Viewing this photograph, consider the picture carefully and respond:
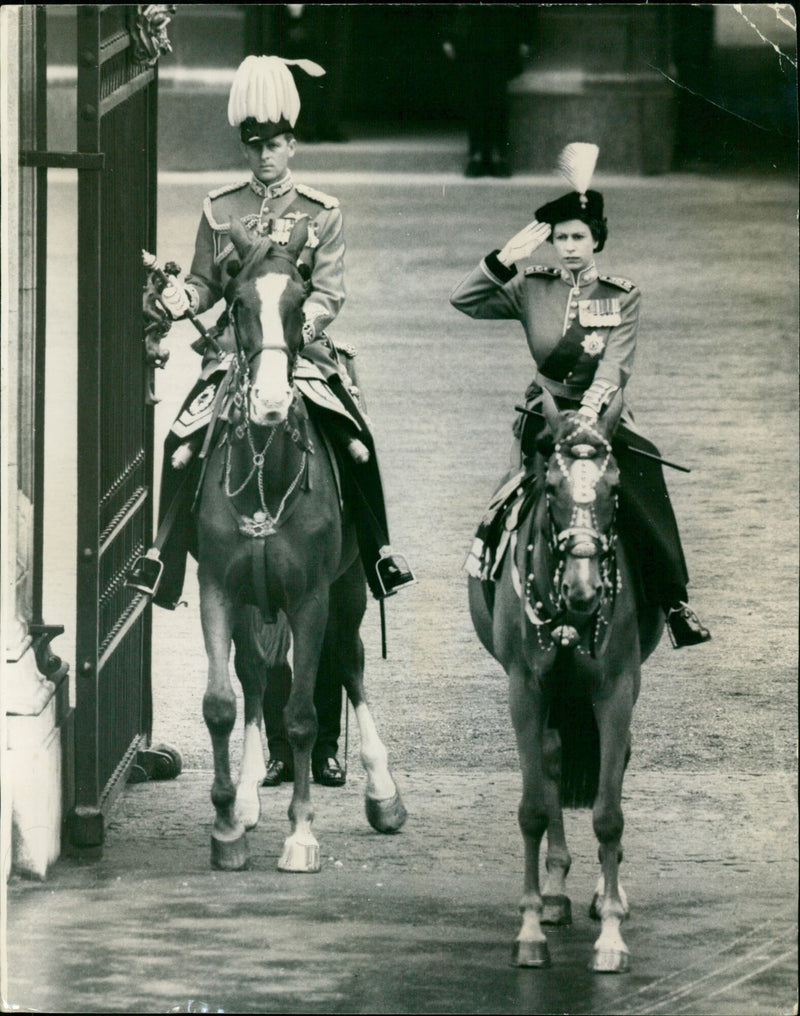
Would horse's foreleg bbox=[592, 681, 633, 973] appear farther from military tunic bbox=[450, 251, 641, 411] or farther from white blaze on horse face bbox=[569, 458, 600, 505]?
military tunic bbox=[450, 251, 641, 411]

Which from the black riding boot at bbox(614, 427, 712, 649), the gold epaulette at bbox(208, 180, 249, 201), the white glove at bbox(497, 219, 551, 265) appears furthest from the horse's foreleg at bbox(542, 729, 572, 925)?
the gold epaulette at bbox(208, 180, 249, 201)

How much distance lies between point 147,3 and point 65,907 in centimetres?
400

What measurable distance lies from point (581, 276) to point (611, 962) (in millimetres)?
2672

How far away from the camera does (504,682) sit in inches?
539

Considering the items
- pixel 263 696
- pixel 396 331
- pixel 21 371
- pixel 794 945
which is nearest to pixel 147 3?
pixel 21 371

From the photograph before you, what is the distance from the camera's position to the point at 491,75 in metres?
29.0

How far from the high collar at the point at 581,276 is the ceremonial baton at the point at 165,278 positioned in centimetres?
160

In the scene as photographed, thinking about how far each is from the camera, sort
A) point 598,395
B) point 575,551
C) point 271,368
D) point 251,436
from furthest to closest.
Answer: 1. point 251,436
2. point 271,368
3. point 598,395
4. point 575,551

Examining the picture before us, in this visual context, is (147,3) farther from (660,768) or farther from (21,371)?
(660,768)

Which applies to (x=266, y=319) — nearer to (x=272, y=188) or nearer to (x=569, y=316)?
(x=569, y=316)

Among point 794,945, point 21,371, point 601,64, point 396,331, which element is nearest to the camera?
point 794,945

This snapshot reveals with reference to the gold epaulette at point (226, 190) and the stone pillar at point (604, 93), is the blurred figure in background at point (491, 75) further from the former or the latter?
the gold epaulette at point (226, 190)


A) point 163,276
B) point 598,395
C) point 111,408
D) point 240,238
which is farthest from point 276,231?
point 598,395

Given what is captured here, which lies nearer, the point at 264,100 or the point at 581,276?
the point at 581,276
